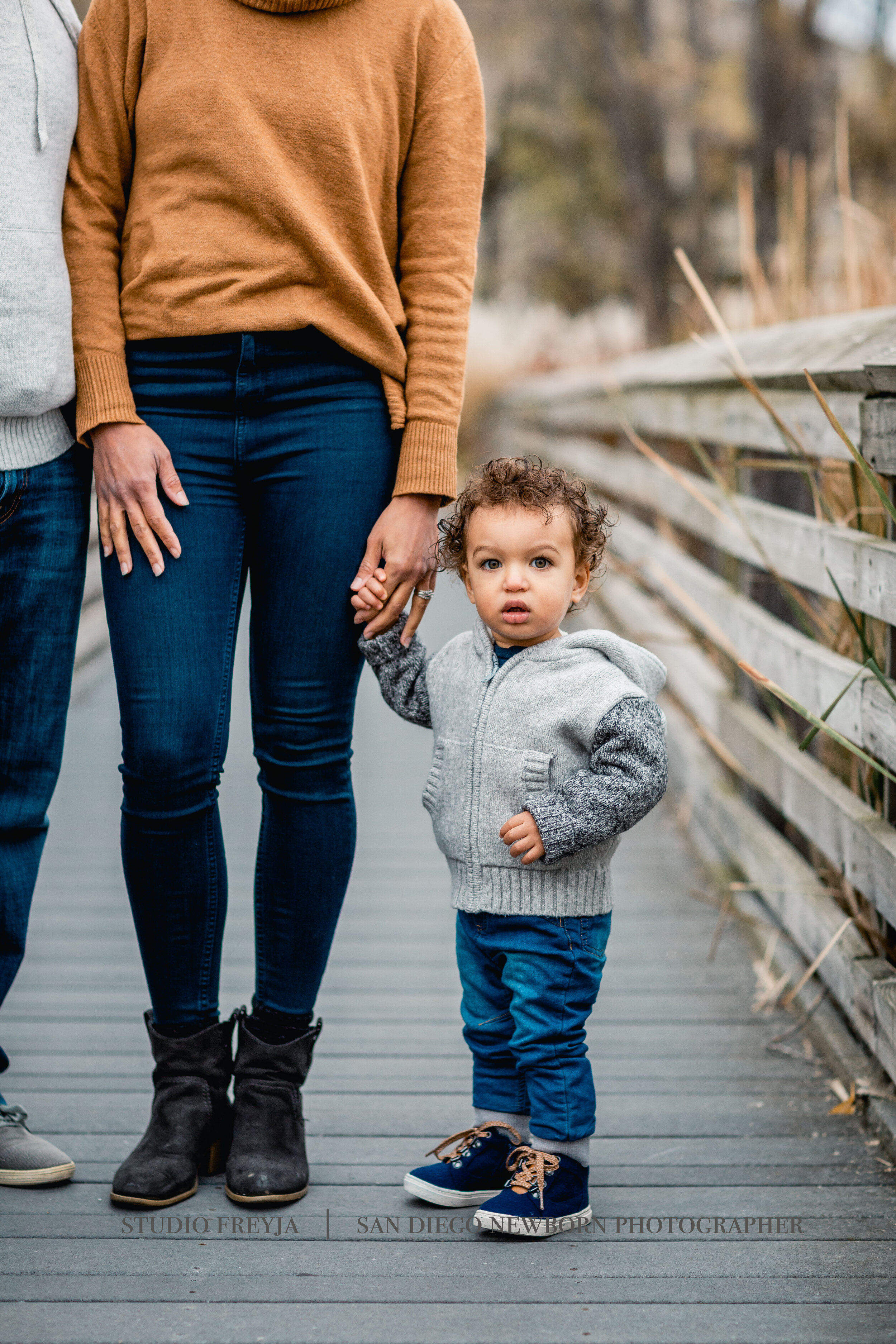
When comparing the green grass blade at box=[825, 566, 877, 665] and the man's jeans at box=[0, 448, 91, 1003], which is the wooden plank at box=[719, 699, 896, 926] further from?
the man's jeans at box=[0, 448, 91, 1003]

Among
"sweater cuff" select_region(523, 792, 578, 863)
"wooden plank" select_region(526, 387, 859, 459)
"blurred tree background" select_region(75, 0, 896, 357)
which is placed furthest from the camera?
"blurred tree background" select_region(75, 0, 896, 357)

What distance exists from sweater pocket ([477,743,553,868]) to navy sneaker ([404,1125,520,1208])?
1.25ft

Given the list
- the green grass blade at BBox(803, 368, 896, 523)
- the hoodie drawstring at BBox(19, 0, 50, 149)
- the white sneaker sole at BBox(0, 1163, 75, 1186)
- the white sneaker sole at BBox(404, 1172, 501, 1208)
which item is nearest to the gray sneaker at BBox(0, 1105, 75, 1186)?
the white sneaker sole at BBox(0, 1163, 75, 1186)

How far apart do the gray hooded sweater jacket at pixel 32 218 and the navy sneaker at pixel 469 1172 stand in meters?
1.07

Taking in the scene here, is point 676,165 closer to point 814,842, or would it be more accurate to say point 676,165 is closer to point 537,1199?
point 814,842

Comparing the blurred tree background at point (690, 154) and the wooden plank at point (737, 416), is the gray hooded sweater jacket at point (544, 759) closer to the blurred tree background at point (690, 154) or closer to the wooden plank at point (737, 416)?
the wooden plank at point (737, 416)

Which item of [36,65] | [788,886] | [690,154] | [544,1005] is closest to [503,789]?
[544,1005]

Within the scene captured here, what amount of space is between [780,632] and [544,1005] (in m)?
1.35

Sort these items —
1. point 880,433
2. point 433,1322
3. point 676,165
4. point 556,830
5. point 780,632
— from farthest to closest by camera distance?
point 676,165 → point 780,632 → point 880,433 → point 556,830 → point 433,1322

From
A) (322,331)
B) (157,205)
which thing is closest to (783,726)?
(322,331)

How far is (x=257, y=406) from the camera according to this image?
1.85m

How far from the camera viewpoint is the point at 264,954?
198 centimetres

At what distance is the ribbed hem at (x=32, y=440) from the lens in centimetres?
183

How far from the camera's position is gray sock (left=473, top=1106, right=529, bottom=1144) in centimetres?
195
